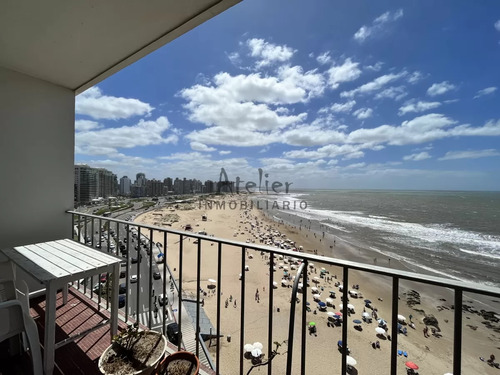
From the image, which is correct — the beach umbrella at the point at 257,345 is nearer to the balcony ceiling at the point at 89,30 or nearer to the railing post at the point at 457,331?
the railing post at the point at 457,331

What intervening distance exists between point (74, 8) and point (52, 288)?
184cm

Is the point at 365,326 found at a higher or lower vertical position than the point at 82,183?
lower

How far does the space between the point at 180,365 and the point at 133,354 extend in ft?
0.92

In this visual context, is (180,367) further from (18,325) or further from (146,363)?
(18,325)

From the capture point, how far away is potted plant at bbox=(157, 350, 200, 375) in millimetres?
1227

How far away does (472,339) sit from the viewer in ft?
22.9

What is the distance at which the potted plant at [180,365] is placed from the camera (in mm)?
1227

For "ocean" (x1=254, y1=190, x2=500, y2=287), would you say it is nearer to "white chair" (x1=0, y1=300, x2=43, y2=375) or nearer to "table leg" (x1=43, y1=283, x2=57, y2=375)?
"table leg" (x1=43, y1=283, x2=57, y2=375)

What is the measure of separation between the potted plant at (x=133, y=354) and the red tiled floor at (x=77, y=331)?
0.43m

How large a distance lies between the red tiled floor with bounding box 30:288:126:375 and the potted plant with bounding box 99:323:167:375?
0.43m

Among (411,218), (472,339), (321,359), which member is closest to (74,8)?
(321,359)

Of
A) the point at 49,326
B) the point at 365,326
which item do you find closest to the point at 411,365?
the point at 365,326

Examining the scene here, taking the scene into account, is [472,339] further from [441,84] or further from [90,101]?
[441,84]

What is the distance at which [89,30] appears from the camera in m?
1.68
